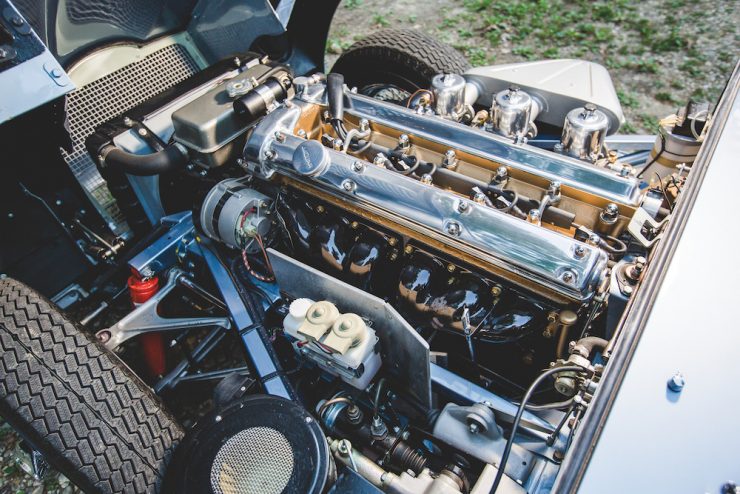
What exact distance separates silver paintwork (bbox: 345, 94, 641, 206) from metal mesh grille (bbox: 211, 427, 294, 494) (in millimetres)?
1134

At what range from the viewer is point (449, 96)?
2064 millimetres

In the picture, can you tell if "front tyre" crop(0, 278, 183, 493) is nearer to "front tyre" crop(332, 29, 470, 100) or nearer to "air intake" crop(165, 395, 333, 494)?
"air intake" crop(165, 395, 333, 494)

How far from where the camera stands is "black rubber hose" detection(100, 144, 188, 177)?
2.06 meters

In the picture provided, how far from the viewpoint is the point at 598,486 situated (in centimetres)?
105

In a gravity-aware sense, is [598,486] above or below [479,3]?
below

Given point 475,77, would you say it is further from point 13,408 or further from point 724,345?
point 13,408

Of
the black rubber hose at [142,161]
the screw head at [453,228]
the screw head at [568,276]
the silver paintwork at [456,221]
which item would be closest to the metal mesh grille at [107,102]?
the black rubber hose at [142,161]

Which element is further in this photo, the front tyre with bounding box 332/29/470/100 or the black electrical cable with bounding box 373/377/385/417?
the front tyre with bounding box 332/29/470/100

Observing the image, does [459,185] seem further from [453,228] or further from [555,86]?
[555,86]

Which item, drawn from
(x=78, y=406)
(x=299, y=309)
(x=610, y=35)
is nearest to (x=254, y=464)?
(x=299, y=309)

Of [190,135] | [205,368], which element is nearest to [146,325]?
[205,368]

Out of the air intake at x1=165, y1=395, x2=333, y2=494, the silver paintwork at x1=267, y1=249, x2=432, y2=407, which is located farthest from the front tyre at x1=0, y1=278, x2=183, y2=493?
the silver paintwork at x1=267, y1=249, x2=432, y2=407

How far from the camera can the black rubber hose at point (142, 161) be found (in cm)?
206

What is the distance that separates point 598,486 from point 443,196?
0.89 metres
